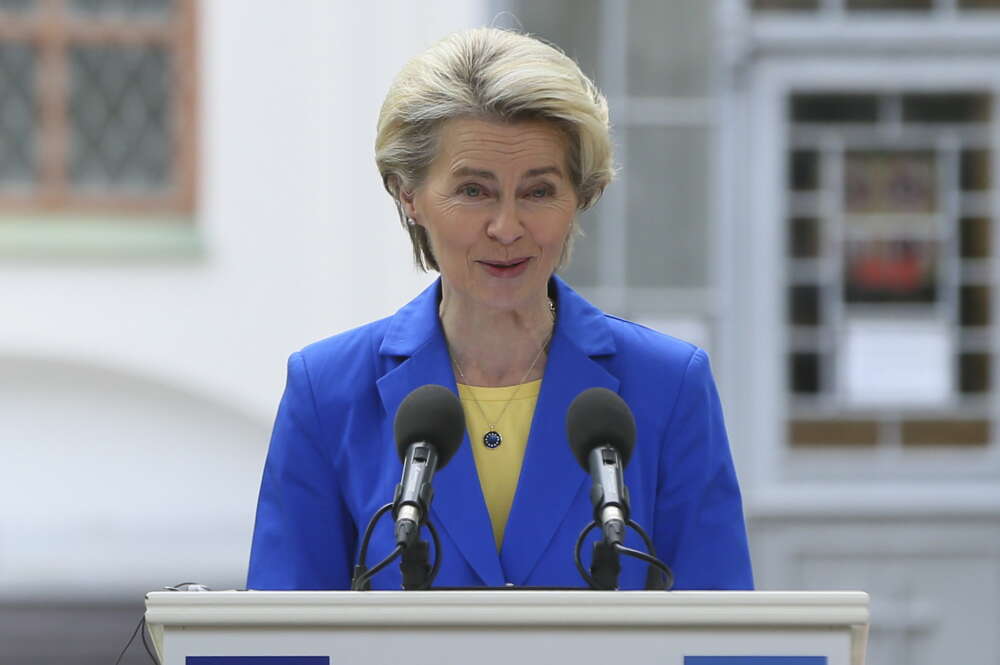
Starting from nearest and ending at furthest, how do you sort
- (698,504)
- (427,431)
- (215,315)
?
1. (427,431)
2. (698,504)
3. (215,315)

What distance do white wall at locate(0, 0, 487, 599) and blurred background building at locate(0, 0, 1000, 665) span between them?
1 cm

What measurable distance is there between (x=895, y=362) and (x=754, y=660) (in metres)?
5.85

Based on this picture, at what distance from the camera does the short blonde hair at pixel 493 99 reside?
2367 mm

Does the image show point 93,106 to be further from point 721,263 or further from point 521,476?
point 521,476

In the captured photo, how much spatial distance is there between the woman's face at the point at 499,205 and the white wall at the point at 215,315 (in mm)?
5160

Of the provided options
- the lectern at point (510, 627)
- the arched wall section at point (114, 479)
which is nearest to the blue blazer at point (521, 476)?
the lectern at point (510, 627)

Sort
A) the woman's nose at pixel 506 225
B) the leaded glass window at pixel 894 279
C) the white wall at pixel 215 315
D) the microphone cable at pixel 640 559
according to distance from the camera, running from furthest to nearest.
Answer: the white wall at pixel 215 315 → the leaded glass window at pixel 894 279 → the woman's nose at pixel 506 225 → the microphone cable at pixel 640 559

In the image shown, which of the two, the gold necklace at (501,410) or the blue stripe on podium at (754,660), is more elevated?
the gold necklace at (501,410)

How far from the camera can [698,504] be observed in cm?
246

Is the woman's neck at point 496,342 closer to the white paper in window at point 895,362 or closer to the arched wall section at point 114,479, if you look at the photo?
the white paper in window at point 895,362

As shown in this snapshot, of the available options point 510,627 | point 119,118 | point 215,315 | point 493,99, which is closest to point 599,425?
point 510,627

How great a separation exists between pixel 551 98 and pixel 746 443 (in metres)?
5.34

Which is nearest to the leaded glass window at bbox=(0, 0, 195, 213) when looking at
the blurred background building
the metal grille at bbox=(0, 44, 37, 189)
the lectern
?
the metal grille at bbox=(0, 44, 37, 189)

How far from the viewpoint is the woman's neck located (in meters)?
2.57
